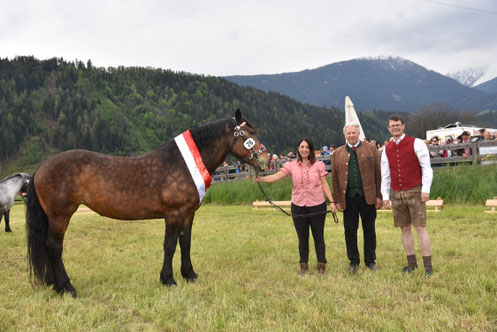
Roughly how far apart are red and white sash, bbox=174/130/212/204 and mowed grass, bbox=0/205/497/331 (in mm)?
1260

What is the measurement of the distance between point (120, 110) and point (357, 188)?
119564 mm

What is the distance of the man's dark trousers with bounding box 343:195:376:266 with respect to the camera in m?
4.79

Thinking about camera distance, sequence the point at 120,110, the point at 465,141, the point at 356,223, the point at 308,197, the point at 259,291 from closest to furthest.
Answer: the point at 259,291, the point at 308,197, the point at 356,223, the point at 465,141, the point at 120,110

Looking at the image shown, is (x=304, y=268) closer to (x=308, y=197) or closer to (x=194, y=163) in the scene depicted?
(x=308, y=197)

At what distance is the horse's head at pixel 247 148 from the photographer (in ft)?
14.9

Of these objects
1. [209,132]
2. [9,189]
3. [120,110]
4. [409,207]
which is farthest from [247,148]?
[120,110]

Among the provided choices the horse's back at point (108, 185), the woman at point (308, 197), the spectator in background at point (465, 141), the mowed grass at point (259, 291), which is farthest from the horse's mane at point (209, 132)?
the spectator in background at point (465, 141)

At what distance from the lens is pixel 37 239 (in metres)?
4.29

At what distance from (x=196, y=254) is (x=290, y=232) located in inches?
106

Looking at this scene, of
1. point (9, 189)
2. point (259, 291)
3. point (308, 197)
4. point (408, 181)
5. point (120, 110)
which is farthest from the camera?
point (120, 110)

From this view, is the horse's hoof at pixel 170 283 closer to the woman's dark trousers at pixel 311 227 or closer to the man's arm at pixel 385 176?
the woman's dark trousers at pixel 311 227

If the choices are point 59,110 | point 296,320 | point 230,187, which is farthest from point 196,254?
point 59,110

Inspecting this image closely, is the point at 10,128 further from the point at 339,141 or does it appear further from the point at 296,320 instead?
the point at 296,320

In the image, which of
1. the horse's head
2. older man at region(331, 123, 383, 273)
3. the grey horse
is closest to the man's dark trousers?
older man at region(331, 123, 383, 273)
